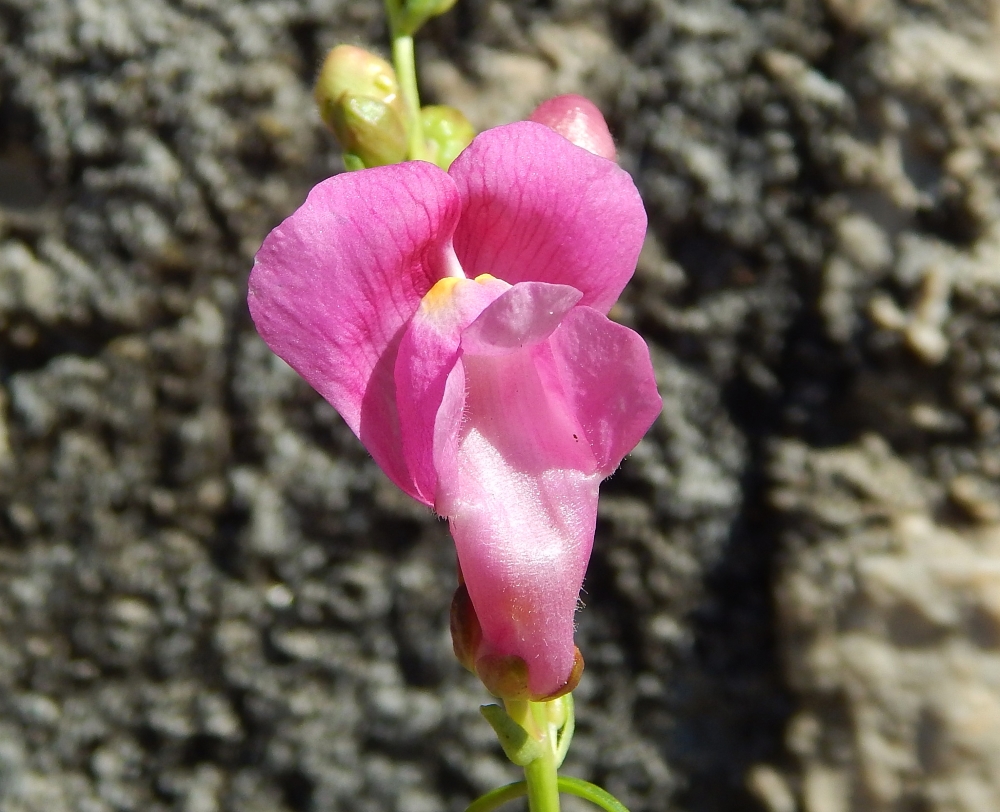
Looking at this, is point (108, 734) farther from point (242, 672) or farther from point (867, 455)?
point (867, 455)

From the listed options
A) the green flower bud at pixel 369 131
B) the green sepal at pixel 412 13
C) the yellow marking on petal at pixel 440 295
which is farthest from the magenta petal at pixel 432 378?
the green sepal at pixel 412 13

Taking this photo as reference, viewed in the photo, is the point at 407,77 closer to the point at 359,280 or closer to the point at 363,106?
the point at 363,106

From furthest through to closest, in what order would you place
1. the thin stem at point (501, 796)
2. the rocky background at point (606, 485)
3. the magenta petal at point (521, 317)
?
the rocky background at point (606, 485) → the thin stem at point (501, 796) → the magenta petal at point (521, 317)

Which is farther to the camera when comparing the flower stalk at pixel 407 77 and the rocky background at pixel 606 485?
the rocky background at pixel 606 485

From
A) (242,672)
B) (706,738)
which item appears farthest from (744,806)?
(242,672)

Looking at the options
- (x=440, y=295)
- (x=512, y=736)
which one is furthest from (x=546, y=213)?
(x=512, y=736)

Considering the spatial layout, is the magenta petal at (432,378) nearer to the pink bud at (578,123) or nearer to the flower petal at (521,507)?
the flower petal at (521,507)

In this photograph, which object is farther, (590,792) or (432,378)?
(590,792)

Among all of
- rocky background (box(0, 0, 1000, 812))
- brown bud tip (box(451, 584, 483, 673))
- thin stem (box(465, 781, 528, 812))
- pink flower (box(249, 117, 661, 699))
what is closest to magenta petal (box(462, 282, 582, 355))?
pink flower (box(249, 117, 661, 699))
